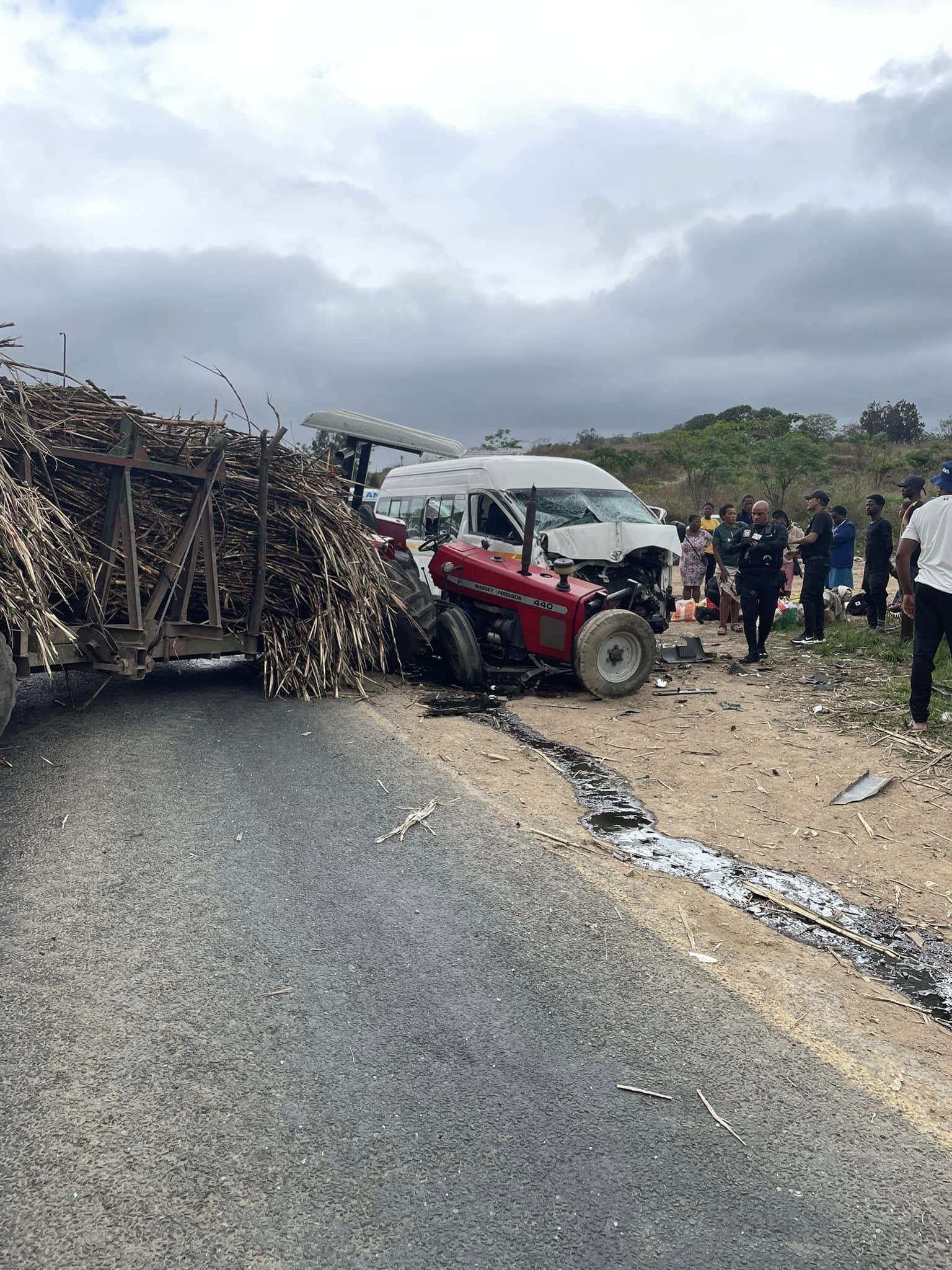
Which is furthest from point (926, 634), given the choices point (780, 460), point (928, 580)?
point (780, 460)

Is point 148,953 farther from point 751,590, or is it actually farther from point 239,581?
point 751,590

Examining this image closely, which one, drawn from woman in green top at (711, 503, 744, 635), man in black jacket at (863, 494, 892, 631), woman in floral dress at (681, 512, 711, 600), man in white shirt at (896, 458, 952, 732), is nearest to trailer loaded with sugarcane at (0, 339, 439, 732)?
man in white shirt at (896, 458, 952, 732)

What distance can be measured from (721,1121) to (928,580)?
17.3 ft

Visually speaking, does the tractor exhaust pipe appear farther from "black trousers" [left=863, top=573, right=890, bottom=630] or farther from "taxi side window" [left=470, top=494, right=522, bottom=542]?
"black trousers" [left=863, top=573, right=890, bottom=630]

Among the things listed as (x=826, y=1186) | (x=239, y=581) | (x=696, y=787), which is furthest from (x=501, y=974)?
(x=239, y=581)

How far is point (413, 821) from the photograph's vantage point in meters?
4.96

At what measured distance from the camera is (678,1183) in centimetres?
229

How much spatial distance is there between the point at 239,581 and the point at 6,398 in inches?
97.9

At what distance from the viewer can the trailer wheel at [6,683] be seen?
539 centimetres

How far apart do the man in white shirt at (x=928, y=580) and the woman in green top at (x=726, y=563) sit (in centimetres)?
587

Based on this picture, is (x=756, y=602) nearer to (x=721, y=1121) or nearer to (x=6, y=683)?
(x=6, y=683)

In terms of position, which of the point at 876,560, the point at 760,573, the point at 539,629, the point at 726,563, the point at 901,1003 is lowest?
the point at 901,1003

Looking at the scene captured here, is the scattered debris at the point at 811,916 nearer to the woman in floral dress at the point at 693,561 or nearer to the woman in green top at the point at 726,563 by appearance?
the woman in green top at the point at 726,563

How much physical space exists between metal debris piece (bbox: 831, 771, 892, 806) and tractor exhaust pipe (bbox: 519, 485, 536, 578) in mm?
3527
